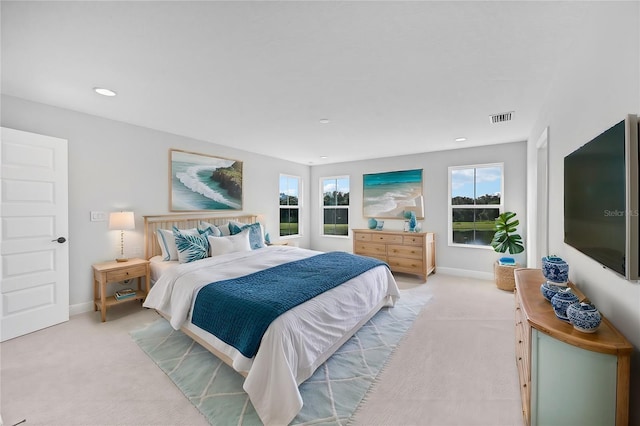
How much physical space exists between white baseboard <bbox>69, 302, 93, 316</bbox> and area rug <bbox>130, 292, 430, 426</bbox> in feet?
3.30

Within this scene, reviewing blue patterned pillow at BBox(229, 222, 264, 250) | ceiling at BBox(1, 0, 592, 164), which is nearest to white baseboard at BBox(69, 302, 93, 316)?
blue patterned pillow at BBox(229, 222, 264, 250)

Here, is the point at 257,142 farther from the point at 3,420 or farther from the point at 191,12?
the point at 3,420

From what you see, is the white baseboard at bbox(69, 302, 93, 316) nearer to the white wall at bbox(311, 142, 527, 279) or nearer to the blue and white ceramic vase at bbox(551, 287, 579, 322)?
the blue and white ceramic vase at bbox(551, 287, 579, 322)

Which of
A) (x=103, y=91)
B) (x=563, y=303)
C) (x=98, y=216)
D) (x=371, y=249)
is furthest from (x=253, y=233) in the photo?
(x=563, y=303)

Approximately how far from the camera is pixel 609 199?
119cm

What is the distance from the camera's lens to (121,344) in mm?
2588

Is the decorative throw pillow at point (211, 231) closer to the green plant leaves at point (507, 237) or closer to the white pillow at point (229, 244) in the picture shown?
the white pillow at point (229, 244)

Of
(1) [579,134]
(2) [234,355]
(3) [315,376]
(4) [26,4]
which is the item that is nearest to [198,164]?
(4) [26,4]

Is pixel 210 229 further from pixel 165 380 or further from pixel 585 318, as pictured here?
pixel 585 318

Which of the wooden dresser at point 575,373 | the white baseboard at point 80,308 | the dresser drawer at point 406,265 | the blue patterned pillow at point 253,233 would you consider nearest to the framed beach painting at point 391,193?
the dresser drawer at point 406,265

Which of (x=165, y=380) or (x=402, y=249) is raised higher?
(x=402, y=249)

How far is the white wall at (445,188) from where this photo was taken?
4512 mm

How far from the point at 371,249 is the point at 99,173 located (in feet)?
14.9

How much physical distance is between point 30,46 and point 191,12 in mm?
1364
